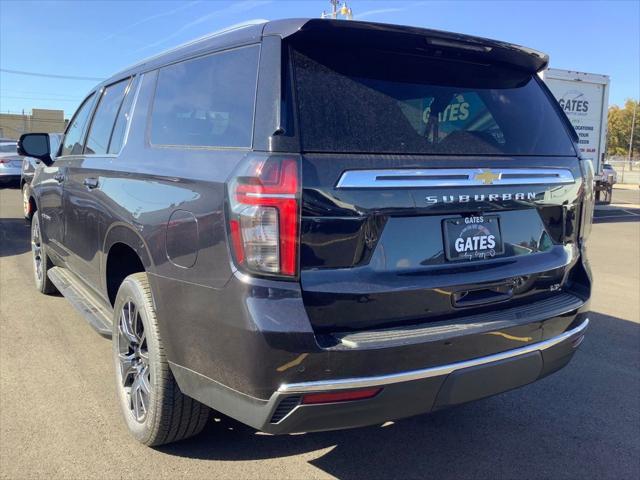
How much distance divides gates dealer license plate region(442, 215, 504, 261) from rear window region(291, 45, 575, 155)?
1.05 feet

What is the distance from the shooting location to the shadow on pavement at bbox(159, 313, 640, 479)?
2986 mm

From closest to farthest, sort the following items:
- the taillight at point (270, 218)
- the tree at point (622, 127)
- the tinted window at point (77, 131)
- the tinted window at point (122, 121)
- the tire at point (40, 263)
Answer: the taillight at point (270, 218)
the tinted window at point (122, 121)
the tinted window at point (77, 131)
the tire at point (40, 263)
the tree at point (622, 127)

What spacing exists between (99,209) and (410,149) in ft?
6.86

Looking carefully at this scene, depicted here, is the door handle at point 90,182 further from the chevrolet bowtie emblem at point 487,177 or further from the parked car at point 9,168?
the parked car at point 9,168

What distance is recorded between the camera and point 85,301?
4.21 meters

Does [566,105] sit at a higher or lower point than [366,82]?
higher

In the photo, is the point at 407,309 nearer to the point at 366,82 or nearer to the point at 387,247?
the point at 387,247

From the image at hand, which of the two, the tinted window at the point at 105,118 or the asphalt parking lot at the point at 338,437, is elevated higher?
the tinted window at the point at 105,118

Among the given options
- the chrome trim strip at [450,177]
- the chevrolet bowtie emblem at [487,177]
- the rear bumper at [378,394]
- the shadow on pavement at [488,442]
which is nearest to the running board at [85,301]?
the shadow on pavement at [488,442]

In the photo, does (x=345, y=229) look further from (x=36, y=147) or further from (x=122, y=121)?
(x=36, y=147)

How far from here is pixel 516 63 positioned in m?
2.93

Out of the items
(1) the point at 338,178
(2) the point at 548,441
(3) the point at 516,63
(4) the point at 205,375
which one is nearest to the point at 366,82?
(1) the point at 338,178

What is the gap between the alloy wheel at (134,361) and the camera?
3031 millimetres

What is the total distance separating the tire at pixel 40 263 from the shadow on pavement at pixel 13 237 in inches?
93.5
